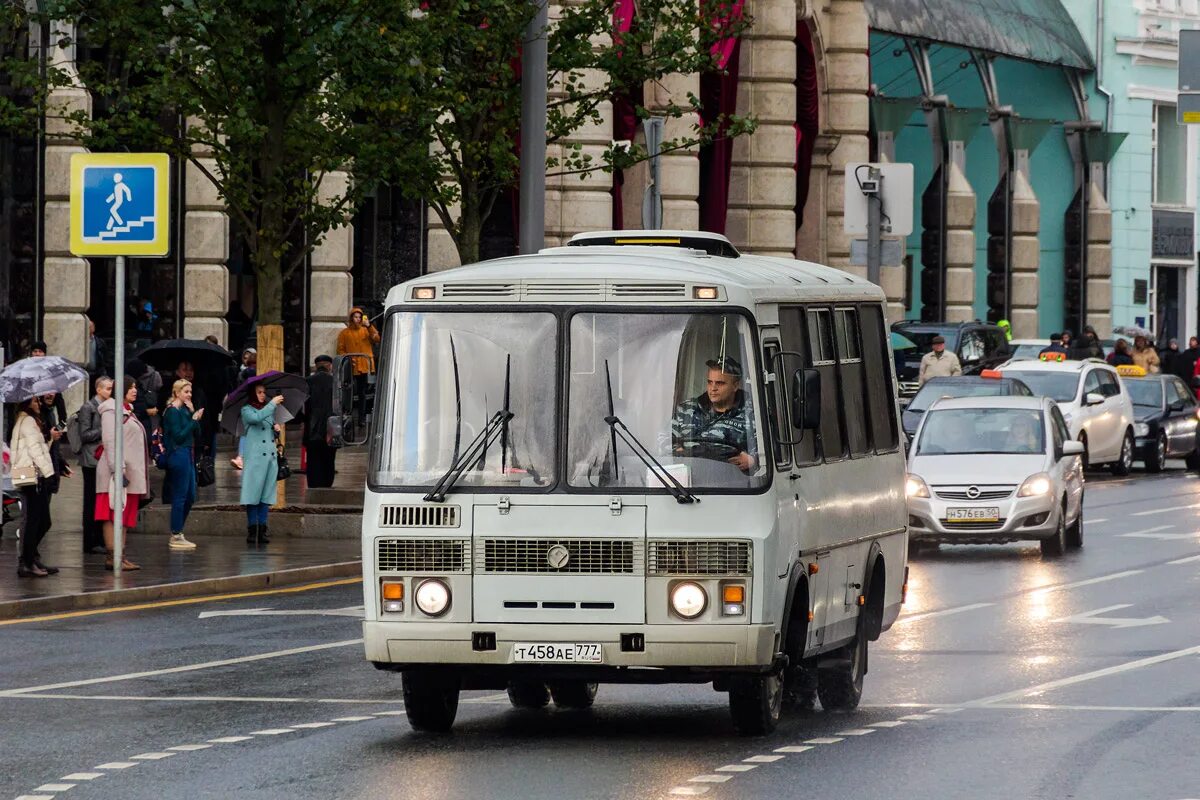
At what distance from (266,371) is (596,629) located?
14.0m

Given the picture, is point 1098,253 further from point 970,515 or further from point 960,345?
point 970,515

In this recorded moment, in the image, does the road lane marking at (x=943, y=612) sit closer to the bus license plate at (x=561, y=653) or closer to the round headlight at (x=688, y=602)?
the round headlight at (x=688, y=602)

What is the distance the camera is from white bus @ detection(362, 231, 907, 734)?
12.3m

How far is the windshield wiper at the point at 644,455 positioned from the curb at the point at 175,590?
7.62 m

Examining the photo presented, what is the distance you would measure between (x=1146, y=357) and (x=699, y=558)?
35.8 meters

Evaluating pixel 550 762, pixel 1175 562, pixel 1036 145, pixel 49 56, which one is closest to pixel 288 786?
pixel 550 762

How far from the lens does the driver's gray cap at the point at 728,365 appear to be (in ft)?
41.5

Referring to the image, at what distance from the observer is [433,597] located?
12.4 meters

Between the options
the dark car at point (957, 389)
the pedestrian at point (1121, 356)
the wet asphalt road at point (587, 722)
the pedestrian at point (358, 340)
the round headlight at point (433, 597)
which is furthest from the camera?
the pedestrian at point (1121, 356)

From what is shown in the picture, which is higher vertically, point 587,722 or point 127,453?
point 127,453

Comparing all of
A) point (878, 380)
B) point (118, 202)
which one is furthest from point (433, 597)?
point (118, 202)

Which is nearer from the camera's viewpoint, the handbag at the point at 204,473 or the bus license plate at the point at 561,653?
the bus license plate at the point at 561,653

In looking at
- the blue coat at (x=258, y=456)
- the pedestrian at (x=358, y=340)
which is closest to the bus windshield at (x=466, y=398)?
the blue coat at (x=258, y=456)

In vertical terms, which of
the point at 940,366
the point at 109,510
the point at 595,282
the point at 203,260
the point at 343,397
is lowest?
the point at 109,510
